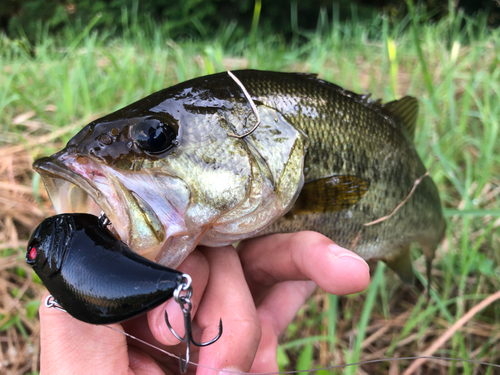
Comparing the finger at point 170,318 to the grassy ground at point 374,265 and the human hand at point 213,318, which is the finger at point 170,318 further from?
the grassy ground at point 374,265

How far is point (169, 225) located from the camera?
633 mm

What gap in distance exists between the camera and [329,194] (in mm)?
838

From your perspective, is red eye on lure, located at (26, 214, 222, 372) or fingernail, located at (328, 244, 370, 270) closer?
red eye on lure, located at (26, 214, 222, 372)

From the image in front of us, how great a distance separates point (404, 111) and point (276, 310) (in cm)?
79

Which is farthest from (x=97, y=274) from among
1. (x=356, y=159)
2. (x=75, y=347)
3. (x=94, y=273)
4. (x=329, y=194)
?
(x=356, y=159)

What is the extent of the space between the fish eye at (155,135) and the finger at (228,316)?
0.32 m

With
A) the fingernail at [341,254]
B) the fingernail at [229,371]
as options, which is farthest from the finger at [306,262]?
the fingernail at [229,371]

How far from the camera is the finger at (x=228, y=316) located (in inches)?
25.6

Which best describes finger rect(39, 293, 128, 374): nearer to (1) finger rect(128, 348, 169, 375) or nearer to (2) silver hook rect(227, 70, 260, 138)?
(1) finger rect(128, 348, 169, 375)

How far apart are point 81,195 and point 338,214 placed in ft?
2.17

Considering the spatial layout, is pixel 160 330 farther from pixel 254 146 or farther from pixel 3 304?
pixel 3 304

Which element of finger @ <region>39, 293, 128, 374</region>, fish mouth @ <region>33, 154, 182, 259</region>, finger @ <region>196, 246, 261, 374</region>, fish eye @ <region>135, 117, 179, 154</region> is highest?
fish eye @ <region>135, 117, 179, 154</region>

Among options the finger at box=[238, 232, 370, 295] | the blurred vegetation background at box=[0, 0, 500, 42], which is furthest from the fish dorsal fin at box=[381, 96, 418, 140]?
the blurred vegetation background at box=[0, 0, 500, 42]

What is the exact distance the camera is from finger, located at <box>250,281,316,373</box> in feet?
3.15
